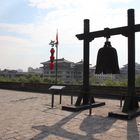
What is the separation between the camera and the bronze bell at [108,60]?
891 cm

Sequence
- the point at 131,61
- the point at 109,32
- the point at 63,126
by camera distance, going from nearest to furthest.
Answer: the point at 63,126 < the point at 131,61 < the point at 109,32

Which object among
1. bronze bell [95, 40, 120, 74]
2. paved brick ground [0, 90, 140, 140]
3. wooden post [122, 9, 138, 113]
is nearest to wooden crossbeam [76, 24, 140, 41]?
wooden post [122, 9, 138, 113]

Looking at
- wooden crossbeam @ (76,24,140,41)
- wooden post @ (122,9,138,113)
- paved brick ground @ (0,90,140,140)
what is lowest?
paved brick ground @ (0,90,140,140)

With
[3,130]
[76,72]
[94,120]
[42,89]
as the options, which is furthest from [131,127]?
[76,72]

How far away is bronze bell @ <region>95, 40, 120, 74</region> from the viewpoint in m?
8.91

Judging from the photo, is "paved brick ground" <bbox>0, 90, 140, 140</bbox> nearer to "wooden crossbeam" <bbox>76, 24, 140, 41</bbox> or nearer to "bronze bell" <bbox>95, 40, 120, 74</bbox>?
"bronze bell" <bbox>95, 40, 120, 74</bbox>

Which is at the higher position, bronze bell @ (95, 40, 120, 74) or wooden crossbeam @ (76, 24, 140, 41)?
wooden crossbeam @ (76, 24, 140, 41)

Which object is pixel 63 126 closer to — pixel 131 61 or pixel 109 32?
pixel 131 61

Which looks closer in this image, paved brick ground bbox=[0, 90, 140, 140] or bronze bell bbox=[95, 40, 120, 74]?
paved brick ground bbox=[0, 90, 140, 140]

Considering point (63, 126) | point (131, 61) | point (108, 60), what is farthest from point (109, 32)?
point (63, 126)

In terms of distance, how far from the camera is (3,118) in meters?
8.22

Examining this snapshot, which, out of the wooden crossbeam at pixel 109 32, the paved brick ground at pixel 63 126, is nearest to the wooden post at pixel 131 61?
the wooden crossbeam at pixel 109 32

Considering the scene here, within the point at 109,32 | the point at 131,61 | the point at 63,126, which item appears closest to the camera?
the point at 63,126

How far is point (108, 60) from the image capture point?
8.96 meters
